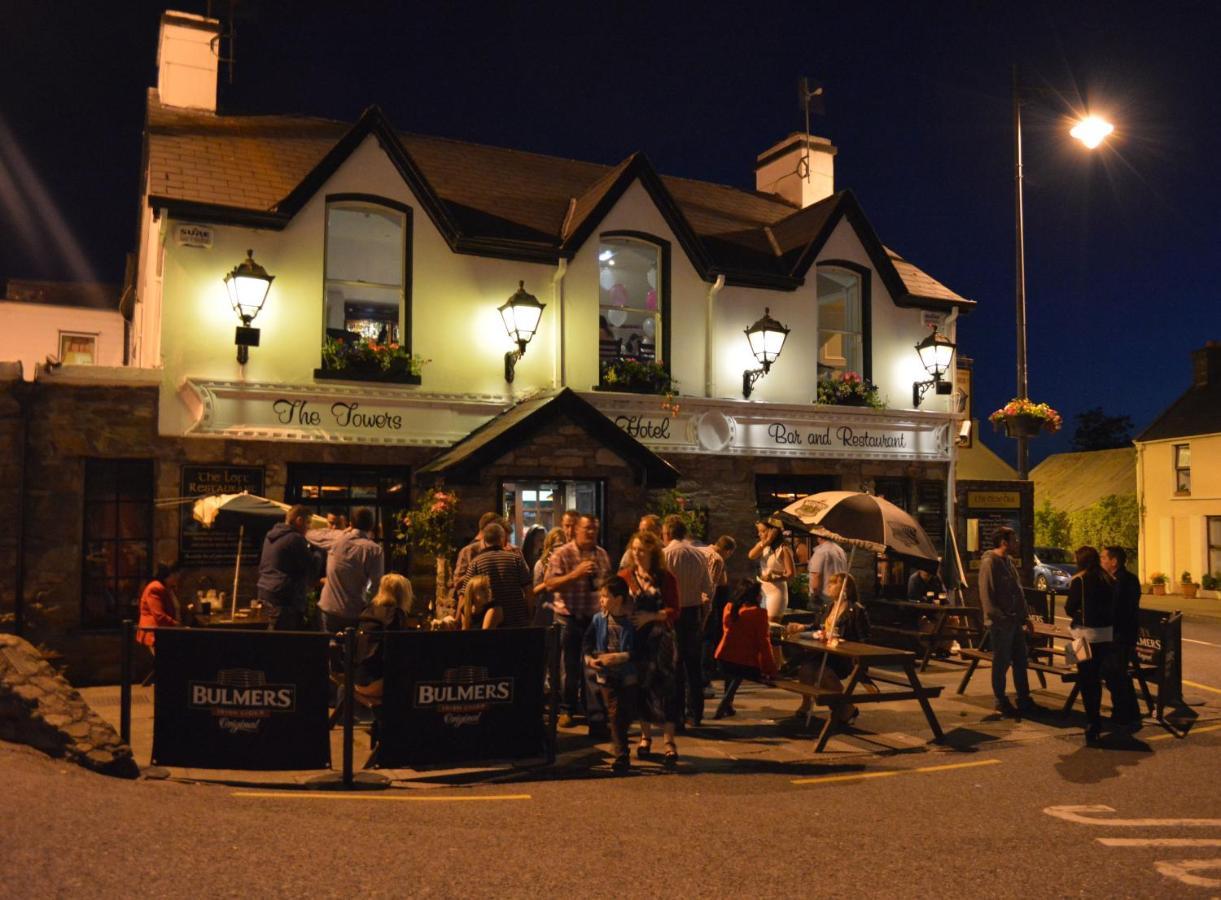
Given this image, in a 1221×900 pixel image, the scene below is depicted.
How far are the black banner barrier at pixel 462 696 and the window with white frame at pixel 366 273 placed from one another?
692 cm

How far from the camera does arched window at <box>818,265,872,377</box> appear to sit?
17.5 m

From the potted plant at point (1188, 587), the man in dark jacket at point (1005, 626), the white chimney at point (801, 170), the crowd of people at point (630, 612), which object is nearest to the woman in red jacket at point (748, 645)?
A: the crowd of people at point (630, 612)

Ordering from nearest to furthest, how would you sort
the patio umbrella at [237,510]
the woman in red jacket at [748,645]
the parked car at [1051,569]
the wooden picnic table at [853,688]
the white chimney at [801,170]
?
the wooden picnic table at [853,688] < the woman in red jacket at [748,645] < the patio umbrella at [237,510] < the white chimney at [801,170] < the parked car at [1051,569]

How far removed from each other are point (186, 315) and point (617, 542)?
6.15m

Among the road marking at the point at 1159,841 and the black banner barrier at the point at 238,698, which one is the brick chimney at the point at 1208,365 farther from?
the black banner barrier at the point at 238,698

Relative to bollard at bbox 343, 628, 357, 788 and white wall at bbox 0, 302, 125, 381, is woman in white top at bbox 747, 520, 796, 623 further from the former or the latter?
white wall at bbox 0, 302, 125, 381

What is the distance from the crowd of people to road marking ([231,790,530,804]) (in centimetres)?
89

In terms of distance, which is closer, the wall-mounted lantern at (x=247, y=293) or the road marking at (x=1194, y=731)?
the road marking at (x=1194, y=731)

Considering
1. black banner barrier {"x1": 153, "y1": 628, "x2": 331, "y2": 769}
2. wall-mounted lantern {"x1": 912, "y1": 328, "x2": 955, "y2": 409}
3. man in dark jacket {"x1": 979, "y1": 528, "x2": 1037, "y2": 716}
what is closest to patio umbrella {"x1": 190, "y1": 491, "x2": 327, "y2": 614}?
black banner barrier {"x1": 153, "y1": 628, "x2": 331, "y2": 769}

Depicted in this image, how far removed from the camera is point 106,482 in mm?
12688

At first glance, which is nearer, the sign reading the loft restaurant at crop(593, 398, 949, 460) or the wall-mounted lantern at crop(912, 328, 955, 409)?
the sign reading the loft restaurant at crop(593, 398, 949, 460)

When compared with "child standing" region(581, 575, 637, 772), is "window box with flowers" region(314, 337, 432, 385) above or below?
above

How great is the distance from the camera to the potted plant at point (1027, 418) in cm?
1692

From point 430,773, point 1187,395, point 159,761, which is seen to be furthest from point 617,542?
point 1187,395
